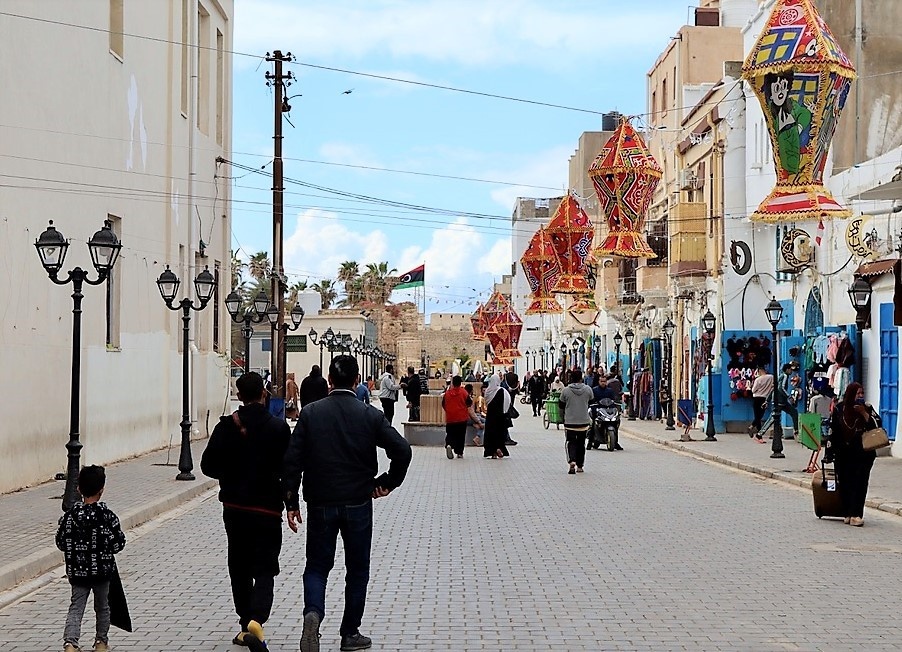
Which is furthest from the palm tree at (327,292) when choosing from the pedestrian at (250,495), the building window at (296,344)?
the pedestrian at (250,495)

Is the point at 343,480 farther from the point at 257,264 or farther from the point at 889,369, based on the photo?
the point at 257,264

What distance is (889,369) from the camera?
26.5 m

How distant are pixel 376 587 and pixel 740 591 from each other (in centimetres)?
303

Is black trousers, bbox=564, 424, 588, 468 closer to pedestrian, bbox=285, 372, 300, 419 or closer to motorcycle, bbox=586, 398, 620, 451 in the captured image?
motorcycle, bbox=586, 398, 620, 451

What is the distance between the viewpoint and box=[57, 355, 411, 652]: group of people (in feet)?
26.9

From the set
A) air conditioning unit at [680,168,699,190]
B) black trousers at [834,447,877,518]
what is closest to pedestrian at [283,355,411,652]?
black trousers at [834,447,877,518]

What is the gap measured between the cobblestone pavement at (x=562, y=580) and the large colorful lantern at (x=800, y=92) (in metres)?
4.72

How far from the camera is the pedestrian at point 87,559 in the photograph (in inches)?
321

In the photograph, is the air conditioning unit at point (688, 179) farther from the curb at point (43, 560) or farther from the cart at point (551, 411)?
the curb at point (43, 560)

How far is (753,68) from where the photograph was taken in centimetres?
1955

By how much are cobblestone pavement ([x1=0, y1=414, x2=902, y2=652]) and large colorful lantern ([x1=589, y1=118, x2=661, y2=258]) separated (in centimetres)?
1152

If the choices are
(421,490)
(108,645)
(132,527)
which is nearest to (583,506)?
(421,490)

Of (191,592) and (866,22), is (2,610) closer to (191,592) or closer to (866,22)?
(191,592)

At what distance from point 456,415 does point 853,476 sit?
13.5m
